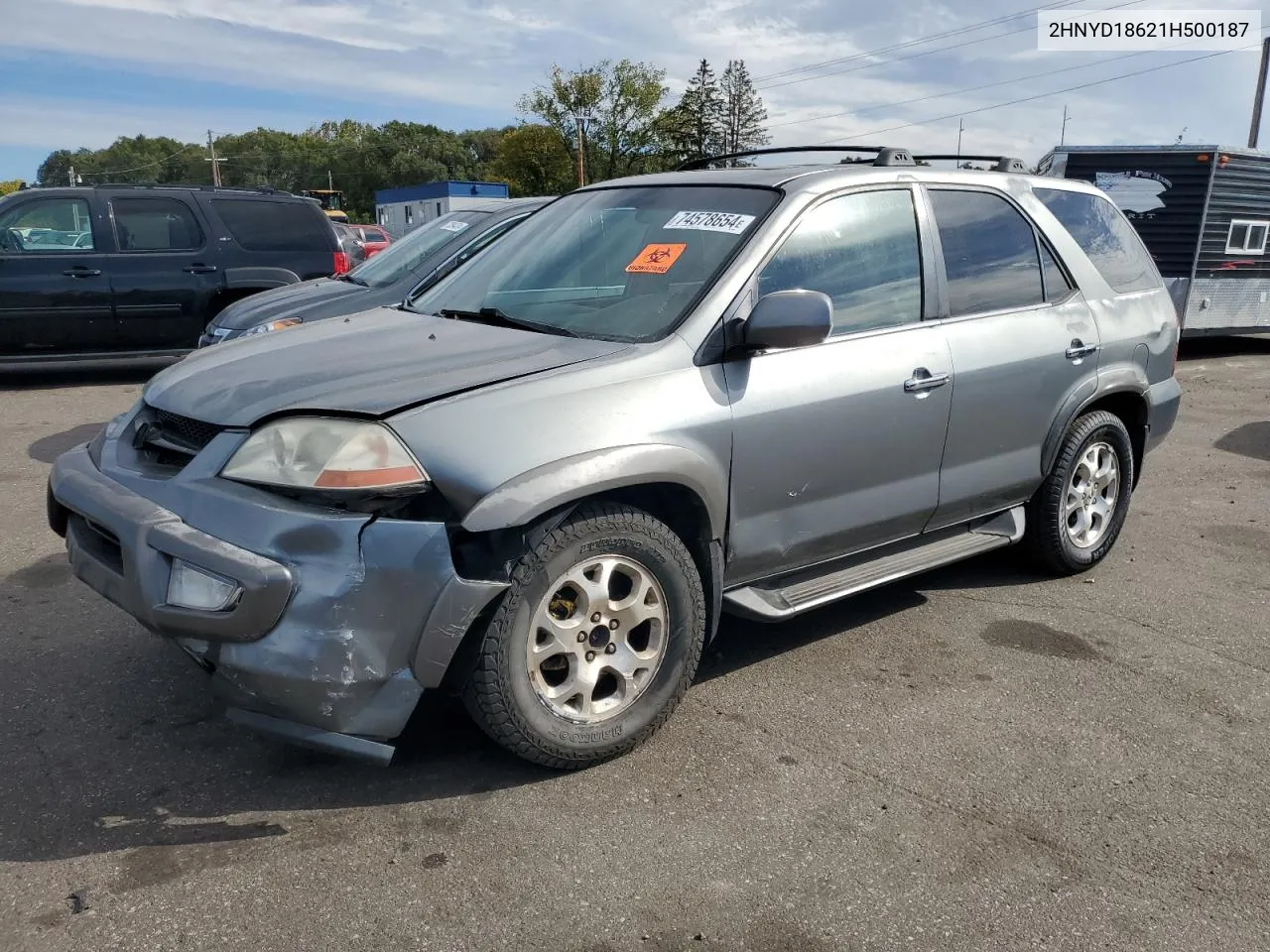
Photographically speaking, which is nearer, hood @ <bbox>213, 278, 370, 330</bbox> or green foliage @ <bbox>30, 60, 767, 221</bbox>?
hood @ <bbox>213, 278, 370, 330</bbox>

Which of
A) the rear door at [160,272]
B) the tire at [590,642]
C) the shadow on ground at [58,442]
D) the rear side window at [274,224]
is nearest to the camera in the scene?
the tire at [590,642]

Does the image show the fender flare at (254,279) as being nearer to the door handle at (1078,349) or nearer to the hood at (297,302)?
the hood at (297,302)

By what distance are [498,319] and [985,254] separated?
204cm

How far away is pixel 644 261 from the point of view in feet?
12.2

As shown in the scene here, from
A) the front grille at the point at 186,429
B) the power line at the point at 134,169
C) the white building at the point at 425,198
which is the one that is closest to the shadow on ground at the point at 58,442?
the front grille at the point at 186,429

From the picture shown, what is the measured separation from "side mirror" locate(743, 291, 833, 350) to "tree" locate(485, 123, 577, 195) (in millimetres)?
67497

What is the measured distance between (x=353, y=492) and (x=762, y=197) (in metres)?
1.86

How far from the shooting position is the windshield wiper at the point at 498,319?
3.51m

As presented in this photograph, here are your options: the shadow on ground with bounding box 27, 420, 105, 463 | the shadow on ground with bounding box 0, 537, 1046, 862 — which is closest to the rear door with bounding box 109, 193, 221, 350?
the shadow on ground with bounding box 27, 420, 105, 463

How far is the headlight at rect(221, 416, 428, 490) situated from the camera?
2727mm

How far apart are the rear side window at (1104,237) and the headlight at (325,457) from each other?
3350 mm

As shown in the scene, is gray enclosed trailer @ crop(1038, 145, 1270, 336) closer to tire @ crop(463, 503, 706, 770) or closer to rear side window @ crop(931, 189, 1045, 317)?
rear side window @ crop(931, 189, 1045, 317)

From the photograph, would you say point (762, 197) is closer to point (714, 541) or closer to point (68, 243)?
point (714, 541)

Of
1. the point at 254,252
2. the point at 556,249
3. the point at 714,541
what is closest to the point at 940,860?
the point at 714,541
